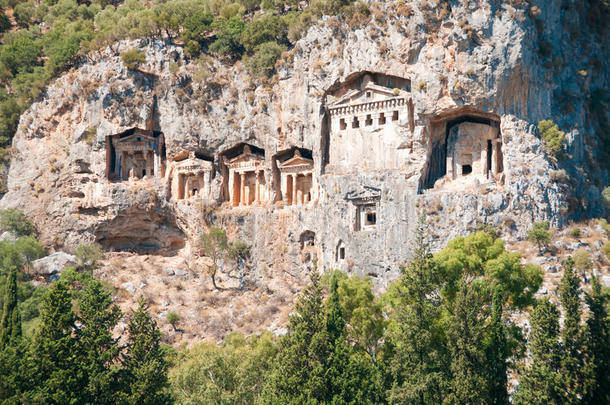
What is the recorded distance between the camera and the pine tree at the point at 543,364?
3306 centimetres

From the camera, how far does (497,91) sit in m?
48.5

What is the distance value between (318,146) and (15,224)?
22109 mm

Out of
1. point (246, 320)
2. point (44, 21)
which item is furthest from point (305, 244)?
point (44, 21)

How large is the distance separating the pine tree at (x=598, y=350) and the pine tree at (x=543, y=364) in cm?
127

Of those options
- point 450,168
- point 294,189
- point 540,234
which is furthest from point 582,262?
point 294,189

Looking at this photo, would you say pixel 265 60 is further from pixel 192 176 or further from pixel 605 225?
pixel 605 225

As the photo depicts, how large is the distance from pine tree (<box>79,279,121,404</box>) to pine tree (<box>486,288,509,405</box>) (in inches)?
602

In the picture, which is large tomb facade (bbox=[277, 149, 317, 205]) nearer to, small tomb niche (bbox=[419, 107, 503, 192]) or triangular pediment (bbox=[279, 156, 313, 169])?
triangular pediment (bbox=[279, 156, 313, 169])

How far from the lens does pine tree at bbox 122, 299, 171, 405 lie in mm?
35688

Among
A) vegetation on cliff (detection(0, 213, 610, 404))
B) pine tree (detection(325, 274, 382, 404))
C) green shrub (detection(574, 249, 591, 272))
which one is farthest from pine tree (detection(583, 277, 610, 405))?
green shrub (detection(574, 249, 591, 272))

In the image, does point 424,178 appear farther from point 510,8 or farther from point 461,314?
point 461,314

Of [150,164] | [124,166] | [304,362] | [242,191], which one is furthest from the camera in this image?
[150,164]

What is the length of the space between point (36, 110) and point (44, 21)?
78.7 ft

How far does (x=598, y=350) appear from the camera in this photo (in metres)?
34.1
